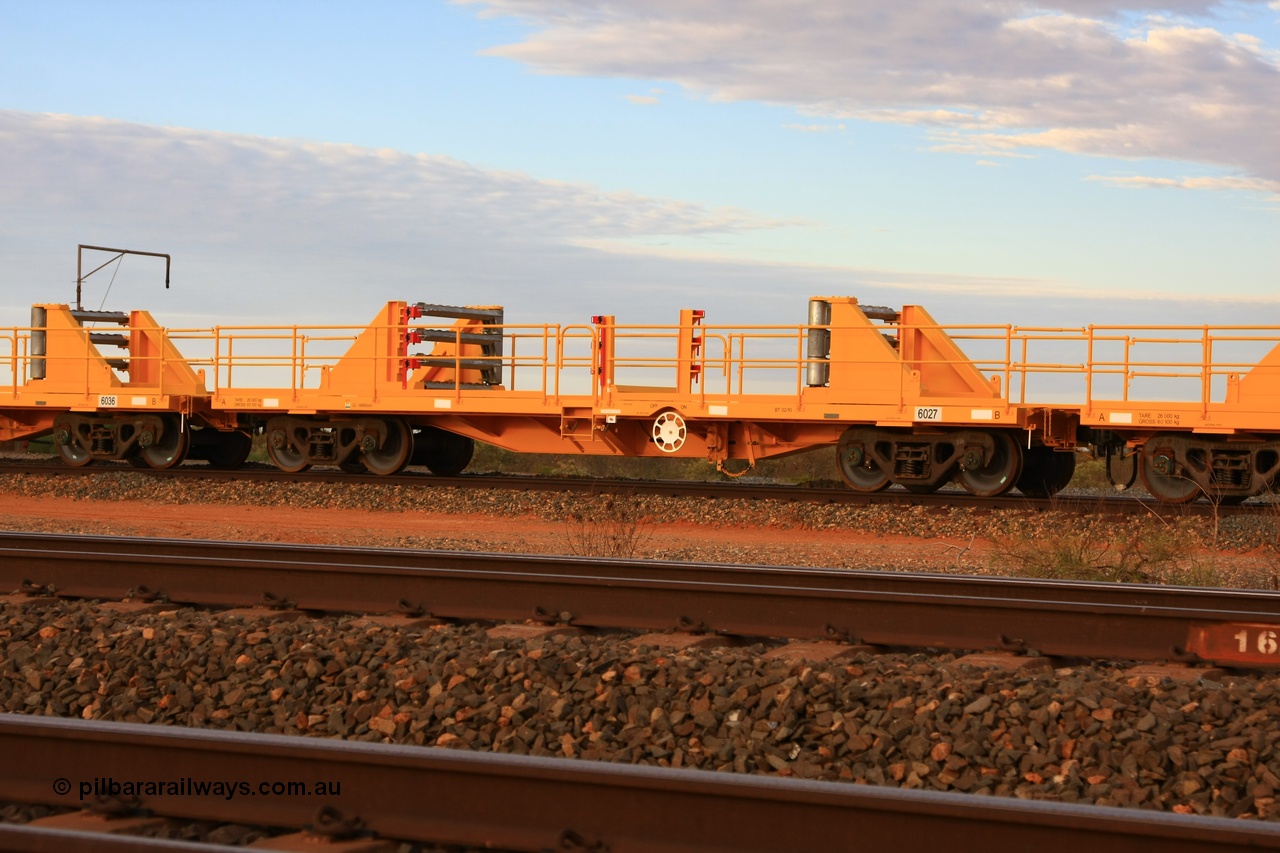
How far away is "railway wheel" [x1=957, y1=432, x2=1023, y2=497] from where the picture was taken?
1639 centimetres

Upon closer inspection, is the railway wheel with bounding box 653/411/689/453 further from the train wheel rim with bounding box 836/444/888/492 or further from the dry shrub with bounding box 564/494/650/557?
the train wheel rim with bounding box 836/444/888/492

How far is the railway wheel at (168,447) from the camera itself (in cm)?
2131

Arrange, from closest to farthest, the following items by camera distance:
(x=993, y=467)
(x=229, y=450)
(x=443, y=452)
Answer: (x=993, y=467)
(x=443, y=452)
(x=229, y=450)

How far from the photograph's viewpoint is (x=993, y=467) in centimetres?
1672

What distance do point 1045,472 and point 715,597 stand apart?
10997mm

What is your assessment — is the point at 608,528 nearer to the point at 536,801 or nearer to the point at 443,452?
the point at 443,452

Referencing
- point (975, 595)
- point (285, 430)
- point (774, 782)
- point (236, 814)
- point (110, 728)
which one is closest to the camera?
point (774, 782)

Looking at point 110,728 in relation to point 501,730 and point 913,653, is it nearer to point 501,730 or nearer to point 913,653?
point 501,730

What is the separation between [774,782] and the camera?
399 cm

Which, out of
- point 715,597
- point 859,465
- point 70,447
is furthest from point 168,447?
point 715,597

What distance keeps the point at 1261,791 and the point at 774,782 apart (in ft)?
6.47

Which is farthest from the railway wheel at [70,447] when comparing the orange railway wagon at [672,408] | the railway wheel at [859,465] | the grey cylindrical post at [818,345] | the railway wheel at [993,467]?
the railway wheel at [993,467]

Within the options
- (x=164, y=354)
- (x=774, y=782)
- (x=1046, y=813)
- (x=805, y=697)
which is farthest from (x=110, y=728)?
(x=164, y=354)

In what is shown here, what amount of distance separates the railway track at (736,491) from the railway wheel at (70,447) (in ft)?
7.30
